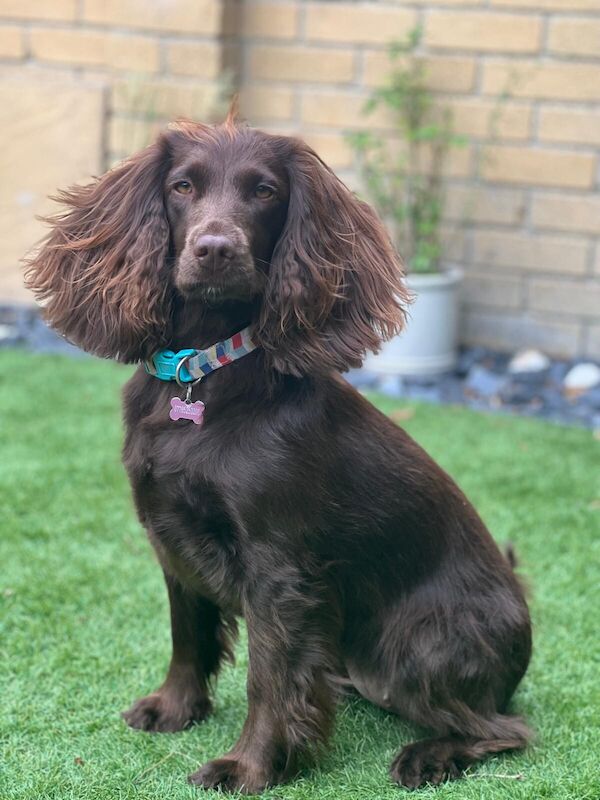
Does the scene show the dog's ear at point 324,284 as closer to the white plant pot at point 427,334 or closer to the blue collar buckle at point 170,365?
the blue collar buckle at point 170,365

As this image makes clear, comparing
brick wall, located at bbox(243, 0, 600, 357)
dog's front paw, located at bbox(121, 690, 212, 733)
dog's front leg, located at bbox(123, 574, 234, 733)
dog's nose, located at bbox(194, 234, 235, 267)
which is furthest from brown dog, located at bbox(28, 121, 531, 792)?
brick wall, located at bbox(243, 0, 600, 357)

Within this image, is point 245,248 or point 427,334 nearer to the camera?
point 245,248

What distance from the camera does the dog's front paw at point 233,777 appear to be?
7.68 feet

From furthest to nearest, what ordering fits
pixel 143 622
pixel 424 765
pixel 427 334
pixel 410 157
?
pixel 410 157 → pixel 427 334 → pixel 143 622 → pixel 424 765

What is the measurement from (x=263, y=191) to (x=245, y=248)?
0.17 metres

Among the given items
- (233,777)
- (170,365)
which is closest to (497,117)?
(170,365)

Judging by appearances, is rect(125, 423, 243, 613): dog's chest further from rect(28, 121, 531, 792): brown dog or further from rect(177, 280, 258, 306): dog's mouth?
rect(177, 280, 258, 306): dog's mouth

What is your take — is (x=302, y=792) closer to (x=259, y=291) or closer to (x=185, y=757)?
(x=185, y=757)

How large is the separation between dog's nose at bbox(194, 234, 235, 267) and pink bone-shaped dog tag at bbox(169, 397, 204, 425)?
12.9 inches

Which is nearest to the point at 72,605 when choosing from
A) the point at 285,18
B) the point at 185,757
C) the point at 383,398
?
the point at 185,757

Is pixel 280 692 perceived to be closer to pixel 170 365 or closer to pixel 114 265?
pixel 170 365

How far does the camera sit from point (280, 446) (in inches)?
89.9

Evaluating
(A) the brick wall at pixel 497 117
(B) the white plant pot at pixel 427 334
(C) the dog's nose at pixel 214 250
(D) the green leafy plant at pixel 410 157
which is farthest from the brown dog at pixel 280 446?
(A) the brick wall at pixel 497 117

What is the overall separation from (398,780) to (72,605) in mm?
1250
